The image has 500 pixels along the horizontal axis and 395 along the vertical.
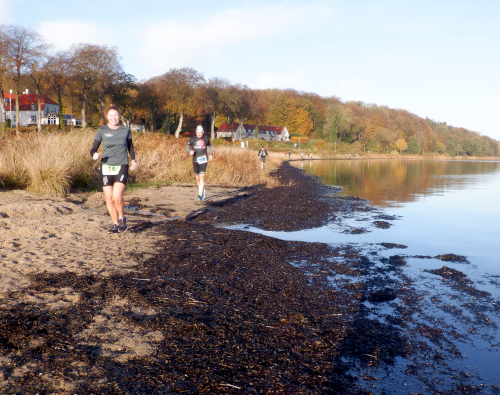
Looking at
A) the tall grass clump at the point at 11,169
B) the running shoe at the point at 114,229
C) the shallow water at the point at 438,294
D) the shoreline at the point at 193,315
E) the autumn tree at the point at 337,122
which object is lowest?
the shallow water at the point at 438,294

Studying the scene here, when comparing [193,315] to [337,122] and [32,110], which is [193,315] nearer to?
[32,110]

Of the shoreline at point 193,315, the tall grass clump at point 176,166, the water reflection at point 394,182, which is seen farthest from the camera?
the water reflection at point 394,182

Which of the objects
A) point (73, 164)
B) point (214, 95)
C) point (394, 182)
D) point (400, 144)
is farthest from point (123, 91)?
point (400, 144)

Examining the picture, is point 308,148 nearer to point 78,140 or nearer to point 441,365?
point 78,140

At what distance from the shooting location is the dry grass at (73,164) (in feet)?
38.6

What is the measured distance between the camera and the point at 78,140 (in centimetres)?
1472

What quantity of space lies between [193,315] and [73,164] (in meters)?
10.2

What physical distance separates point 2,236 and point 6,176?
6475mm

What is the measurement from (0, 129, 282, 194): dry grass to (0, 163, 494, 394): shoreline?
479 centimetres

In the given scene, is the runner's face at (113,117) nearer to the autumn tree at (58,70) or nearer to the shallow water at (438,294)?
the shallow water at (438,294)

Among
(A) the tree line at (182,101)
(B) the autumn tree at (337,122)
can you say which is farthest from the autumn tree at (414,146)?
(B) the autumn tree at (337,122)

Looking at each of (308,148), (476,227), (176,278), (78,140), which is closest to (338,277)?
(176,278)

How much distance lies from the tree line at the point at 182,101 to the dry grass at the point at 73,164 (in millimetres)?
41363

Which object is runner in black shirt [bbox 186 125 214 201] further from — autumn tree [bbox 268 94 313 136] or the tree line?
autumn tree [bbox 268 94 313 136]
